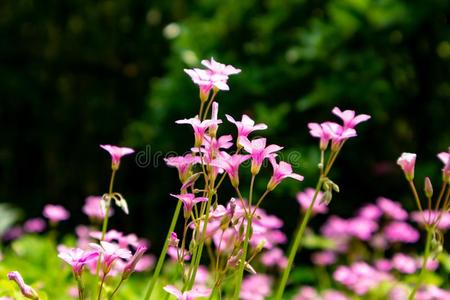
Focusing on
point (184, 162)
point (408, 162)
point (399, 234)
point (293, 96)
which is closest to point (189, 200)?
point (184, 162)

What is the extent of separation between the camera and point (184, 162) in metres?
1.29

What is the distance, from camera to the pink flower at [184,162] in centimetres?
129

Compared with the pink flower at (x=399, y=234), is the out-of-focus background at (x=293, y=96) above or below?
above

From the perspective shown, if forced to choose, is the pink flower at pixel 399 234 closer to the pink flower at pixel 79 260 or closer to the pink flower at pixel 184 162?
the pink flower at pixel 184 162

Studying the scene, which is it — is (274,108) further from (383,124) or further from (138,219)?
(138,219)

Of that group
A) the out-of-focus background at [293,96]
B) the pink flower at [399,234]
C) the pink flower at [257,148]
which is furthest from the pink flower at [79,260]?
the pink flower at [399,234]

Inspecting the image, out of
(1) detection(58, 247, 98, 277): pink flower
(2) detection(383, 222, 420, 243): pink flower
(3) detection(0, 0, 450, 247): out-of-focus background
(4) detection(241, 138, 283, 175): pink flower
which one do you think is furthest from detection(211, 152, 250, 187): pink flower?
(2) detection(383, 222, 420, 243): pink flower

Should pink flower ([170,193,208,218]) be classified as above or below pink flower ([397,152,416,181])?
below

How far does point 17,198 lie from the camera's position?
584 cm

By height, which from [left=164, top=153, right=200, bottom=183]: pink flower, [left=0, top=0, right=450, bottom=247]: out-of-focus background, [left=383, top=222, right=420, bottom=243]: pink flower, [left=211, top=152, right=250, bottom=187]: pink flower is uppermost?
[left=0, top=0, right=450, bottom=247]: out-of-focus background

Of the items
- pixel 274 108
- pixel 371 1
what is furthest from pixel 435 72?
pixel 274 108

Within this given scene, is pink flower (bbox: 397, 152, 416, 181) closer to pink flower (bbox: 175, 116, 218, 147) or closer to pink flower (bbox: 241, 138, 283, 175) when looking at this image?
pink flower (bbox: 241, 138, 283, 175)

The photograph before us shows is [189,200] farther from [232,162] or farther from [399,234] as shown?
[399,234]

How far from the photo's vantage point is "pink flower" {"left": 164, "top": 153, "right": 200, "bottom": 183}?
129cm
